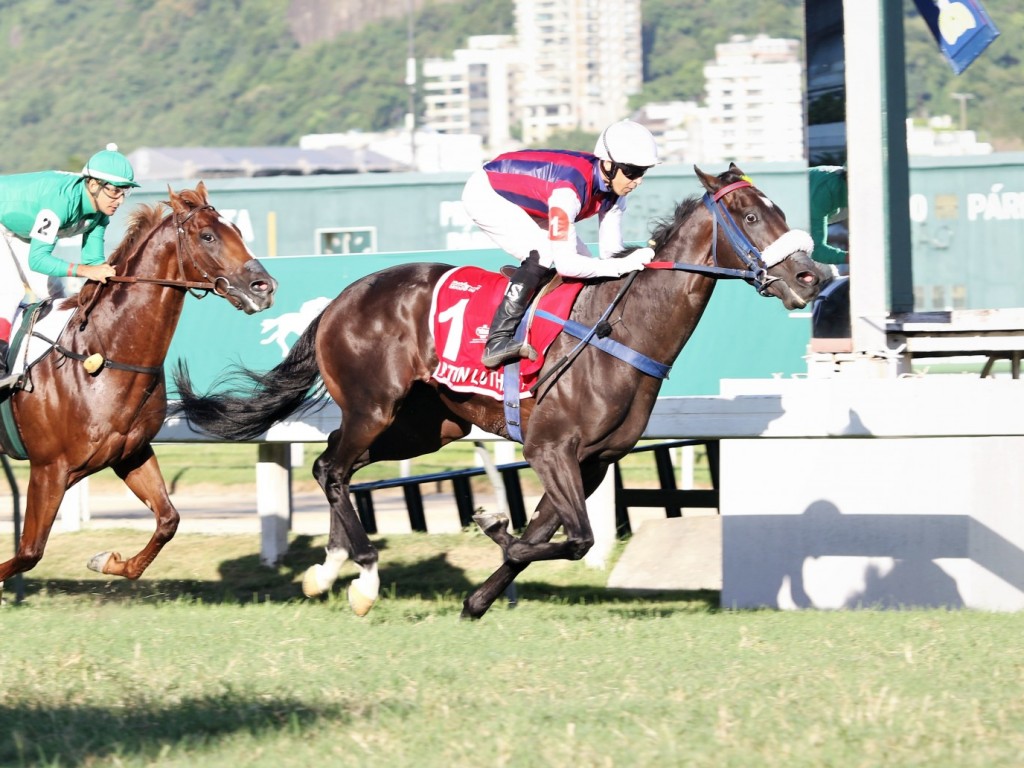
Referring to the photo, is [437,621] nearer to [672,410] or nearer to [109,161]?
[672,410]

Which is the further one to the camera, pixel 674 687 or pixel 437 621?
pixel 437 621

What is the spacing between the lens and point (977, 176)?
19266 mm

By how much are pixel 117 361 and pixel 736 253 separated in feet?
8.93

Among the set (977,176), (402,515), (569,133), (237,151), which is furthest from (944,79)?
(402,515)

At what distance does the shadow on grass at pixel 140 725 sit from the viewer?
398 centimetres

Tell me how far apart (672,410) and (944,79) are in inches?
4276

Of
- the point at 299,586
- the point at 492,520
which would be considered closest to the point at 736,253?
the point at 492,520

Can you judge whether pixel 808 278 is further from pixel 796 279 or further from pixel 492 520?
pixel 492 520

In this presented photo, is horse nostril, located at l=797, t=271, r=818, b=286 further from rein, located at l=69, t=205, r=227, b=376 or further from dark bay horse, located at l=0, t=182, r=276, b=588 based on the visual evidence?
rein, located at l=69, t=205, r=227, b=376

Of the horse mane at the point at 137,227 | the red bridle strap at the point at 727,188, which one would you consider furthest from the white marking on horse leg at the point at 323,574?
the red bridle strap at the point at 727,188

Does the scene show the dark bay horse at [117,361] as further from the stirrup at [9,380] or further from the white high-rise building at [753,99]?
the white high-rise building at [753,99]

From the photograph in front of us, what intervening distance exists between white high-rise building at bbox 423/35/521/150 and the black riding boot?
503 feet

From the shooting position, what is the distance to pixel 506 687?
4.72 meters

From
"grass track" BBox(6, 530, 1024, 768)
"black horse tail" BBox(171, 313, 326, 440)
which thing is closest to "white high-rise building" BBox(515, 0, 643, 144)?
"black horse tail" BBox(171, 313, 326, 440)
